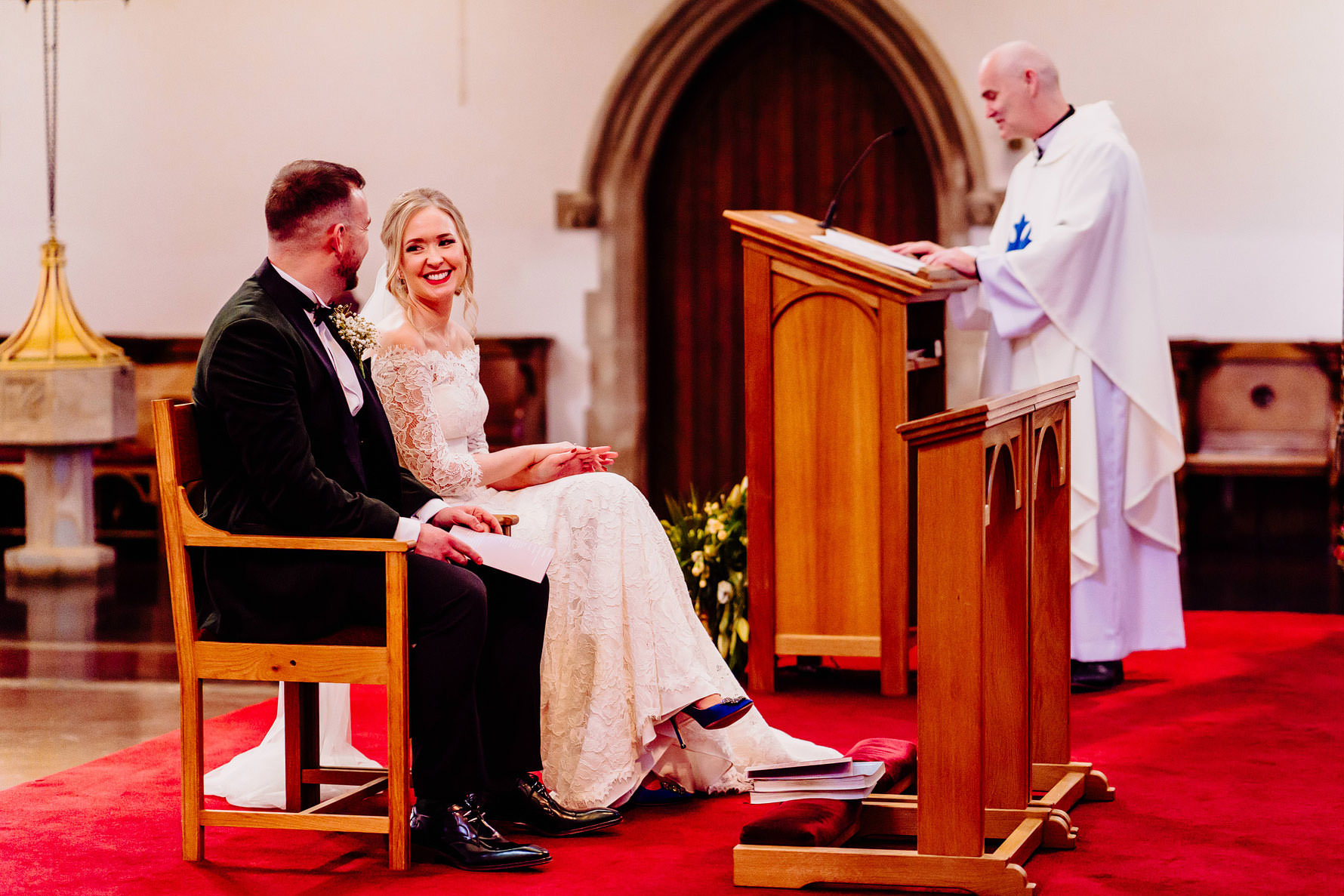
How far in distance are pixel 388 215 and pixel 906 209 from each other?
4804mm

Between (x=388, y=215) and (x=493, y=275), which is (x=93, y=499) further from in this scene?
(x=388, y=215)

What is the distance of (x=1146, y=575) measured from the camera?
4445 mm

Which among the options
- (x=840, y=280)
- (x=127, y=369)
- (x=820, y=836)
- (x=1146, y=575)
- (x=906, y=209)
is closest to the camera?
(x=820, y=836)

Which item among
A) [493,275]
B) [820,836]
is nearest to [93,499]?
[493,275]

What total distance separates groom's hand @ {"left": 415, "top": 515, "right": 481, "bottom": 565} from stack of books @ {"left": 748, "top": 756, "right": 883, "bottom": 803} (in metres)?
0.65

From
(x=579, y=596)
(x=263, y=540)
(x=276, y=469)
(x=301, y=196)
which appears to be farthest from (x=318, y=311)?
(x=579, y=596)

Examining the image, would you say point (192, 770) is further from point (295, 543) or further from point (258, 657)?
point (295, 543)

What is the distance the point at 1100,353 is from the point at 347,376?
91.7 inches

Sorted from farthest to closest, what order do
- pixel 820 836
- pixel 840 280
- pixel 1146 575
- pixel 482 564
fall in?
pixel 1146 575 → pixel 840 280 → pixel 482 564 → pixel 820 836

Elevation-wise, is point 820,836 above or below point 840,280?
below

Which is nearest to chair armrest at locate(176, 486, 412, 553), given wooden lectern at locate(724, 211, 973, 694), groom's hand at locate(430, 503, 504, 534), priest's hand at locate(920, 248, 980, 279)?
groom's hand at locate(430, 503, 504, 534)

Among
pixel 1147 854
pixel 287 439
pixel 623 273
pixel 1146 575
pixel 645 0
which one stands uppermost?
pixel 645 0

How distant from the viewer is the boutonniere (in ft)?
9.69

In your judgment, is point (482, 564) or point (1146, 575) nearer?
point (482, 564)
